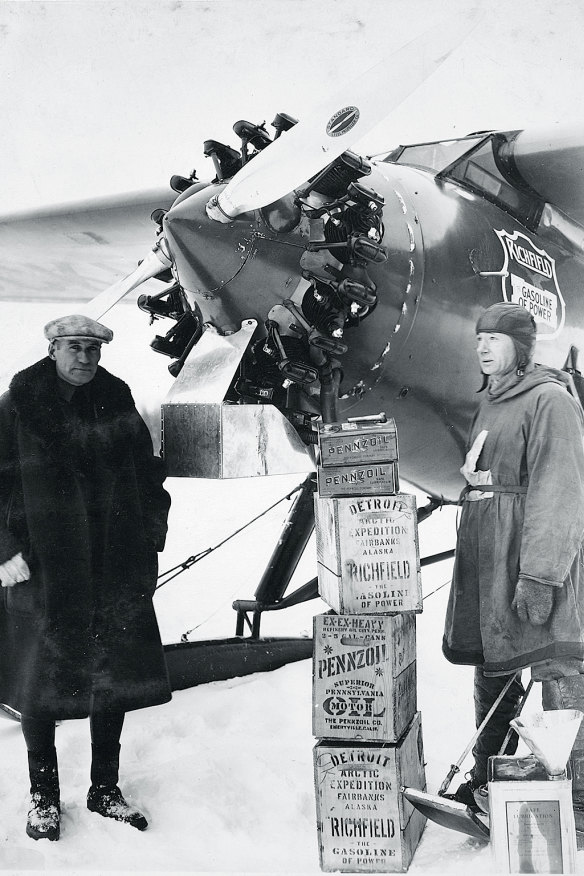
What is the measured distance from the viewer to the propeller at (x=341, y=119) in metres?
2.66

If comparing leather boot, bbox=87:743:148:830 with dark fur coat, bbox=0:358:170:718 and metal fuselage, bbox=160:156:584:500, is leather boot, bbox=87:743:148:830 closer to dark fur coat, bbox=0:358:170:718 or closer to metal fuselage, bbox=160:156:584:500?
dark fur coat, bbox=0:358:170:718

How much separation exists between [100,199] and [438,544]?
172 inches

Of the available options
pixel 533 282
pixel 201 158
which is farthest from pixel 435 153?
pixel 201 158

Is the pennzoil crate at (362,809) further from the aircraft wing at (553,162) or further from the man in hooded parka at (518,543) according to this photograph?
the aircraft wing at (553,162)

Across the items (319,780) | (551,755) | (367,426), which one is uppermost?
(367,426)

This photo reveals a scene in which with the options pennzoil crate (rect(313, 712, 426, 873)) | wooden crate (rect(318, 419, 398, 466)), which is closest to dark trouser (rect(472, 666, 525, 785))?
pennzoil crate (rect(313, 712, 426, 873))

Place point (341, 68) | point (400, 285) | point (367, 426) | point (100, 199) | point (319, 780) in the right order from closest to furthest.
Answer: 1. point (319, 780)
2. point (367, 426)
3. point (400, 285)
4. point (341, 68)
5. point (100, 199)

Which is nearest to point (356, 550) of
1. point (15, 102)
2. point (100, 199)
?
point (15, 102)

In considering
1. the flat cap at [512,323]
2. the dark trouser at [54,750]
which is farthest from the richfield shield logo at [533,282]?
the dark trouser at [54,750]

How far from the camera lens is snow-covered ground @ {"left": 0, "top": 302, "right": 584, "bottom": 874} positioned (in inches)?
105

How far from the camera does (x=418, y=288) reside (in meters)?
3.28

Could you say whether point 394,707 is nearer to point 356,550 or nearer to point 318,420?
point 356,550

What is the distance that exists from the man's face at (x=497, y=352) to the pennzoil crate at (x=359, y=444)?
41 cm

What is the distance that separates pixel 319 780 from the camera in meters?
2.54
